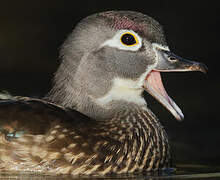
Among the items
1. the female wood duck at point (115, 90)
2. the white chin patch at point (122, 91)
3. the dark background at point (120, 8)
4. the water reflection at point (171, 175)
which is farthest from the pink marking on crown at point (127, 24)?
the dark background at point (120, 8)

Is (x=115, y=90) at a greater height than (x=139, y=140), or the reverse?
(x=115, y=90)

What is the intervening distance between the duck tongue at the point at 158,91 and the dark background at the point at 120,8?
210 centimetres

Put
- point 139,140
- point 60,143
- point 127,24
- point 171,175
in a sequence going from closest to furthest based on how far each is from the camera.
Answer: point 60,143
point 171,175
point 139,140
point 127,24

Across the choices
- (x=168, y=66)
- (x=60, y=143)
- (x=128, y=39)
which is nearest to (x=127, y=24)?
(x=128, y=39)

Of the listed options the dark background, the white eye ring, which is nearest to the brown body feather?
the white eye ring

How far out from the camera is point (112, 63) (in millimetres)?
6422

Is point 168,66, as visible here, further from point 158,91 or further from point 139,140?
point 139,140

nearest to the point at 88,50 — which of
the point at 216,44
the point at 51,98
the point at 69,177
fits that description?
the point at 51,98

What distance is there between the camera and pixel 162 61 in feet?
20.8

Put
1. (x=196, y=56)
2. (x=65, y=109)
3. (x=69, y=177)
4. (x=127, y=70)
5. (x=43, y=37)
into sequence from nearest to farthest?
1. (x=69, y=177)
2. (x=65, y=109)
3. (x=127, y=70)
4. (x=196, y=56)
5. (x=43, y=37)

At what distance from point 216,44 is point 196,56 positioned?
72 cm

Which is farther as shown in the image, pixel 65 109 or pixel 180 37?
pixel 180 37

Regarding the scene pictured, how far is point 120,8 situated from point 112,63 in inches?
193

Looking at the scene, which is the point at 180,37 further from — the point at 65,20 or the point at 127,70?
the point at 127,70
